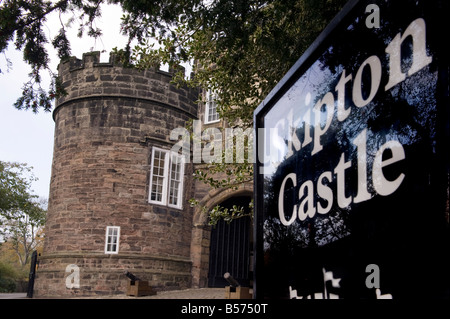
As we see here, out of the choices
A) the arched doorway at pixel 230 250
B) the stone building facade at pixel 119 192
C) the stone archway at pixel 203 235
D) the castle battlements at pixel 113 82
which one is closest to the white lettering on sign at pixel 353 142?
the stone building facade at pixel 119 192

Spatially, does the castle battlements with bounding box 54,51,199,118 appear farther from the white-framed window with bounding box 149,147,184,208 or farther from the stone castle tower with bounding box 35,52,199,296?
the white-framed window with bounding box 149,147,184,208

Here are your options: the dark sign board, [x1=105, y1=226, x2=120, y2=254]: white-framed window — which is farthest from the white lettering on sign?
[x1=105, y1=226, x2=120, y2=254]: white-framed window

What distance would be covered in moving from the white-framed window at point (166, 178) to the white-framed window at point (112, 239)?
156 cm

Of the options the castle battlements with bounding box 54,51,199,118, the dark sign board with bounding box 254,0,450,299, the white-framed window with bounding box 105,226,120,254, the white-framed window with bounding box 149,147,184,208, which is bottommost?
the dark sign board with bounding box 254,0,450,299

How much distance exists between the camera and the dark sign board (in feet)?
3.98

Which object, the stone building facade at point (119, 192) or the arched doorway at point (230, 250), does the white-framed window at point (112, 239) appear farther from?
the arched doorway at point (230, 250)

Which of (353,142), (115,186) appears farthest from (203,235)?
(353,142)

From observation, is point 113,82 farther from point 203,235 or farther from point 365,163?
point 365,163

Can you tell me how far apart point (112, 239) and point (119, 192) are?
1.59 metres

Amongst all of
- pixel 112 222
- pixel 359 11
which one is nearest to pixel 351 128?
pixel 359 11

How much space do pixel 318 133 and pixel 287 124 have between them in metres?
0.34

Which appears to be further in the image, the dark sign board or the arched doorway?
the arched doorway

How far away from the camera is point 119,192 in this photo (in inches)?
630

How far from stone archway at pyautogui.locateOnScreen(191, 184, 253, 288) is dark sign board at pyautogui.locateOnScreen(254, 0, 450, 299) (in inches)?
576
